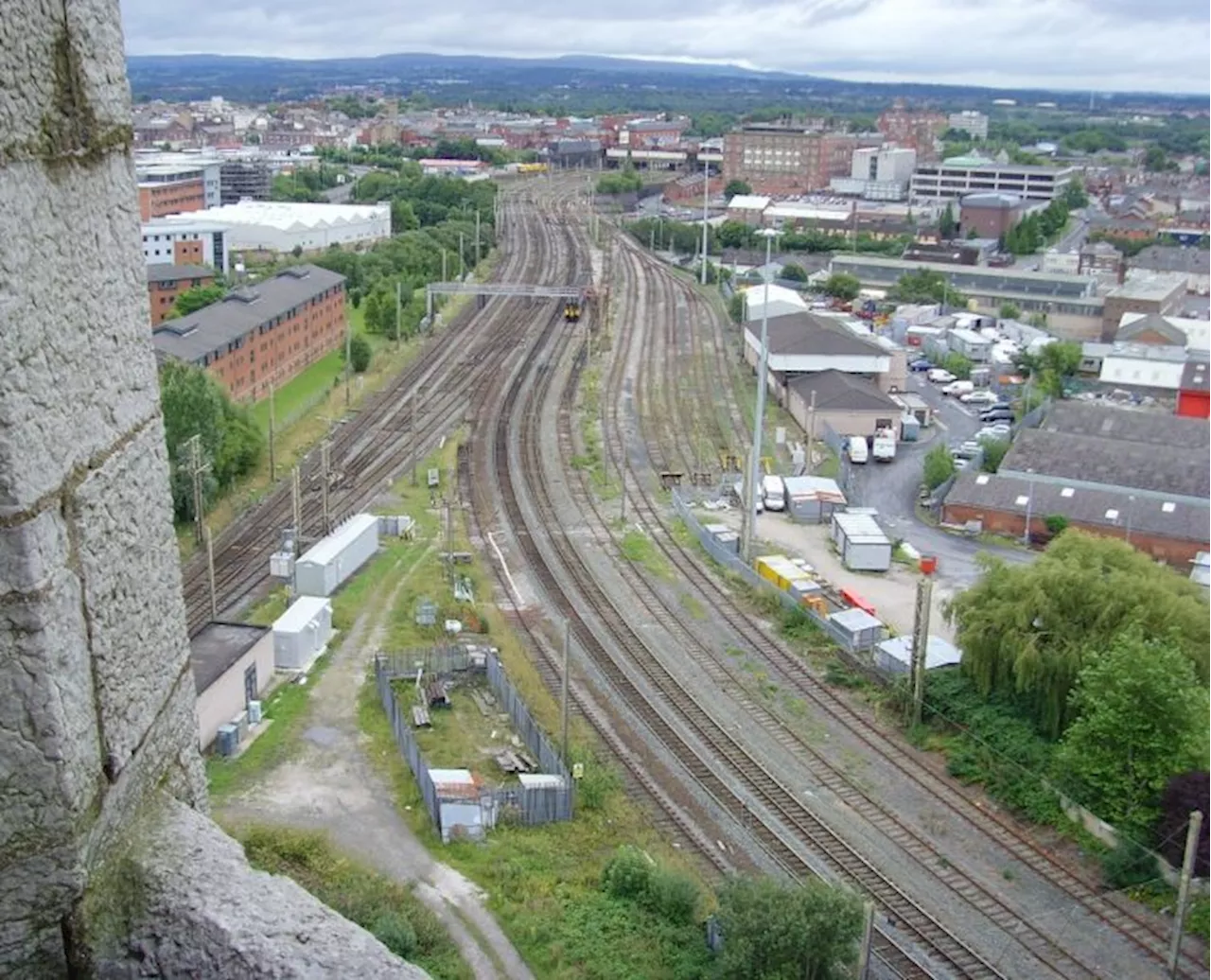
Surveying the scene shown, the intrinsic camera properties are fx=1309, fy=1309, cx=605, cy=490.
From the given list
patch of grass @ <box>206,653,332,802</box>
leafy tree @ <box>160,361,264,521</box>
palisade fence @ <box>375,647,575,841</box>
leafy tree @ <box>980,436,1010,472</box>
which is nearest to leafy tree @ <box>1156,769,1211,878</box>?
palisade fence @ <box>375,647,575,841</box>

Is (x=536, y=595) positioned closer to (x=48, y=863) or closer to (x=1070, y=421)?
(x=1070, y=421)

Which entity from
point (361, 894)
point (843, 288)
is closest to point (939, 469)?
point (361, 894)

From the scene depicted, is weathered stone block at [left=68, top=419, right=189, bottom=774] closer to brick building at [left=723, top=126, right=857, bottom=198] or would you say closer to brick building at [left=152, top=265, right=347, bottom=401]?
brick building at [left=152, top=265, right=347, bottom=401]

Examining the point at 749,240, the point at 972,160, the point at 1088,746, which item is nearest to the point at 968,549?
the point at 1088,746

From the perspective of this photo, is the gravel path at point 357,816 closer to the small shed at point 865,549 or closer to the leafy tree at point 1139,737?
the leafy tree at point 1139,737

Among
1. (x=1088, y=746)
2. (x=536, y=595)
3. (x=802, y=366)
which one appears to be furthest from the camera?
(x=802, y=366)

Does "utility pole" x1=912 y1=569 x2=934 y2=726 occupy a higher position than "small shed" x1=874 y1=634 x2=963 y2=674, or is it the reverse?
"utility pole" x1=912 y1=569 x2=934 y2=726
